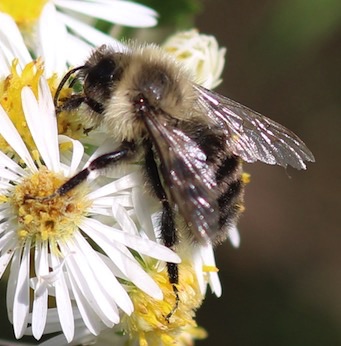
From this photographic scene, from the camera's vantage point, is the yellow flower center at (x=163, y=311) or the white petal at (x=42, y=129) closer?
the white petal at (x=42, y=129)

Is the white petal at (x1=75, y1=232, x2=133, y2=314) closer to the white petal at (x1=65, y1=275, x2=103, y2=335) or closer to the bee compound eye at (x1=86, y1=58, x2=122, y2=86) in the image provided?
the white petal at (x1=65, y1=275, x2=103, y2=335)

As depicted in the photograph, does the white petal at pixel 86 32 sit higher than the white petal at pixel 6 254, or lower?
higher

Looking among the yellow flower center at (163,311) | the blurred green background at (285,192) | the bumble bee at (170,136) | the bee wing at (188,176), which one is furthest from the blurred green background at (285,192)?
the bee wing at (188,176)

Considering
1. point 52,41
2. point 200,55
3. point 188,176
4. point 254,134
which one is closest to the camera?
point 188,176

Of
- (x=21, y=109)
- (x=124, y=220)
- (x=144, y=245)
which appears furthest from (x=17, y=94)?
(x=144, y=245)

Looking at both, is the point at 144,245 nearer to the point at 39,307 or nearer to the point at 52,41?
the point at 39,307

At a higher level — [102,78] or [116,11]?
[116,11]

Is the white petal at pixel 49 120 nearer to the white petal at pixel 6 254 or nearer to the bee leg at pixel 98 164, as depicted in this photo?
the bee leg at pixel 98 164
